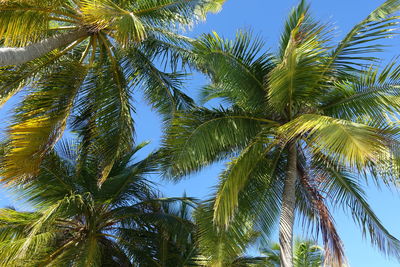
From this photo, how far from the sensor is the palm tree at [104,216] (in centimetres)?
1316

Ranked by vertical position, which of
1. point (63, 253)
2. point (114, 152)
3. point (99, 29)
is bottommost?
point (63, 253)

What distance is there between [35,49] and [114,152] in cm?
335

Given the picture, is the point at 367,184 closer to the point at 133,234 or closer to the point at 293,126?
the point at 293,126

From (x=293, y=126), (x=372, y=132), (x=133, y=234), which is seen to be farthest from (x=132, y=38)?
(x=133, y=234)

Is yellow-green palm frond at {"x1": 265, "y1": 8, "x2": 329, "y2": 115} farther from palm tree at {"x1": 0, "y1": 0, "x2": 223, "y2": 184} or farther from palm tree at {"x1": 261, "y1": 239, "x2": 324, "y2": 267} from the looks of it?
palm tree at {"x1": 261, "y1": 239, "x2": 324, "y2": 267}

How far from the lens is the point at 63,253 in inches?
502

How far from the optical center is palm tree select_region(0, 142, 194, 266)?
43.2 ft

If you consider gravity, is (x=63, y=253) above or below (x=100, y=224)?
below

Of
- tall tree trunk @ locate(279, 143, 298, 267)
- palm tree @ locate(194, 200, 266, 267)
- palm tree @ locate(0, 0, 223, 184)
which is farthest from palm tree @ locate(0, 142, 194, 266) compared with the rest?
tall tree trunk @ locate(279, 143, 298, 267)

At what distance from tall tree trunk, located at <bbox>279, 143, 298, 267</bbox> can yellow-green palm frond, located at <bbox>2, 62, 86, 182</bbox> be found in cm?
509

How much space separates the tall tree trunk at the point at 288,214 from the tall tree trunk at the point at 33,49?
206 inches

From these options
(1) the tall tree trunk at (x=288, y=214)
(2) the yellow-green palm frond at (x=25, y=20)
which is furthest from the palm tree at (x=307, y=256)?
(2) the yellow-green palm frond at (x=25, y=20)

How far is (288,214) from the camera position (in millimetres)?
10594

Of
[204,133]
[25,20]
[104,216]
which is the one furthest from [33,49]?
[104,216]
